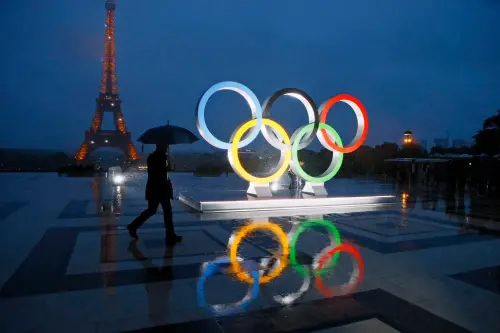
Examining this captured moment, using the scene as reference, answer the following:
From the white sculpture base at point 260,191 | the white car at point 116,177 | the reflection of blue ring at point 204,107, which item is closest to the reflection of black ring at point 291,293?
the reflection of blue ring at point 204,107

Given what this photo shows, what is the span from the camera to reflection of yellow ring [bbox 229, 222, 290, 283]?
4.55m

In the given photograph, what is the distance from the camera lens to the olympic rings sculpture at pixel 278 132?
1036 cm

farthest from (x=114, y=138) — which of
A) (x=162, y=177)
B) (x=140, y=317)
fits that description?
(x=140, y=317)

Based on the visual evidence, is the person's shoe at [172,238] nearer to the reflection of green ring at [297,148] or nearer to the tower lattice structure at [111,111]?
the reflection of green ring at [297,148]

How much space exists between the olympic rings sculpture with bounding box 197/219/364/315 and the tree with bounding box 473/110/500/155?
68.0 feet

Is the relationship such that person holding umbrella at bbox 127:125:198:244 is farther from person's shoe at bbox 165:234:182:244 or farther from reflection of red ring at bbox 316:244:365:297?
reflection of red ring at bbox 316:244:365:297

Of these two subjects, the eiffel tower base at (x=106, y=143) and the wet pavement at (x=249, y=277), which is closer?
the wet pavement at (x=249, y=277)

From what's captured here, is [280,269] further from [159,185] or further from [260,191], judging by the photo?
[260,191]

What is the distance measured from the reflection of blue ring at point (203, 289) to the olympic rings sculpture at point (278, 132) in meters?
5.56

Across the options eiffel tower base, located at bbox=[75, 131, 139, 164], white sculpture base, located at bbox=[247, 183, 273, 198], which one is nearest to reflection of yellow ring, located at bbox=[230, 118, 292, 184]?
white sculpture base, located at bbox=[247, 183, 273, 198]

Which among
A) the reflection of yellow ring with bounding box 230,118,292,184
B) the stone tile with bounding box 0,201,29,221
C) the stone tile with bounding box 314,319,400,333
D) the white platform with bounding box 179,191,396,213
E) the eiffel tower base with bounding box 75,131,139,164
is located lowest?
the stone tile with bounding box 314,319,400,333

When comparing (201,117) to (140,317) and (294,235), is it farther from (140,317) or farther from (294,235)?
(140,317)

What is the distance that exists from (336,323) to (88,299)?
2.55 meters

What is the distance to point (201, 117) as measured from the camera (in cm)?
1008
